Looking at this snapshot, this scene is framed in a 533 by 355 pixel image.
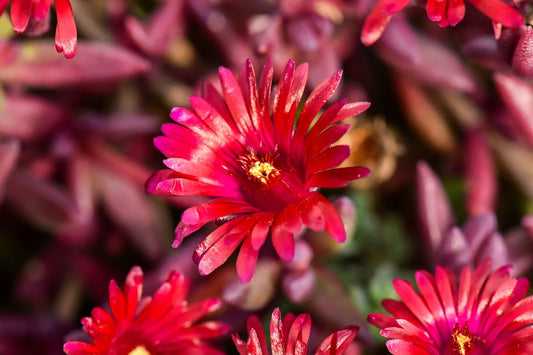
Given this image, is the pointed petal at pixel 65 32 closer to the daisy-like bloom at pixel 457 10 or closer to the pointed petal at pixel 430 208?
the daisy-like bloom at pixel 457 10

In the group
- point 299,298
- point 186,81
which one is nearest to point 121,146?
point 186,81

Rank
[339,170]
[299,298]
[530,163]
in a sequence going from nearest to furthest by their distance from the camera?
1. [339,170]
2. [299,298]
3. [530,163]

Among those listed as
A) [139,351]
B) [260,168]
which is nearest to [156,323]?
[139,351]

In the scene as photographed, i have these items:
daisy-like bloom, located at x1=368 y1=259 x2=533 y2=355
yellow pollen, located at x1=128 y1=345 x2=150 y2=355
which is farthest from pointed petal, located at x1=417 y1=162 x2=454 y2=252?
yellow pollen, located at x1=128 y1=345 x2=150 y2=355

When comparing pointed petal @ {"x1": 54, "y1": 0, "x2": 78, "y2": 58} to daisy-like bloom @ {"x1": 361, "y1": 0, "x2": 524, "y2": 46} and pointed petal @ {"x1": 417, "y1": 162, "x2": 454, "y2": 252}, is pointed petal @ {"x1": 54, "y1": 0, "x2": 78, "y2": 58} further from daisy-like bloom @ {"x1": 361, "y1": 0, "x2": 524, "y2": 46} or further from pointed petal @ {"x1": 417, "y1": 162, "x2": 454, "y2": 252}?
pointed petal @ {"x1": 417, "y1": 162, "x2": 454, "y2": 252}

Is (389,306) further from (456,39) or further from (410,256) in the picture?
(456,39)
